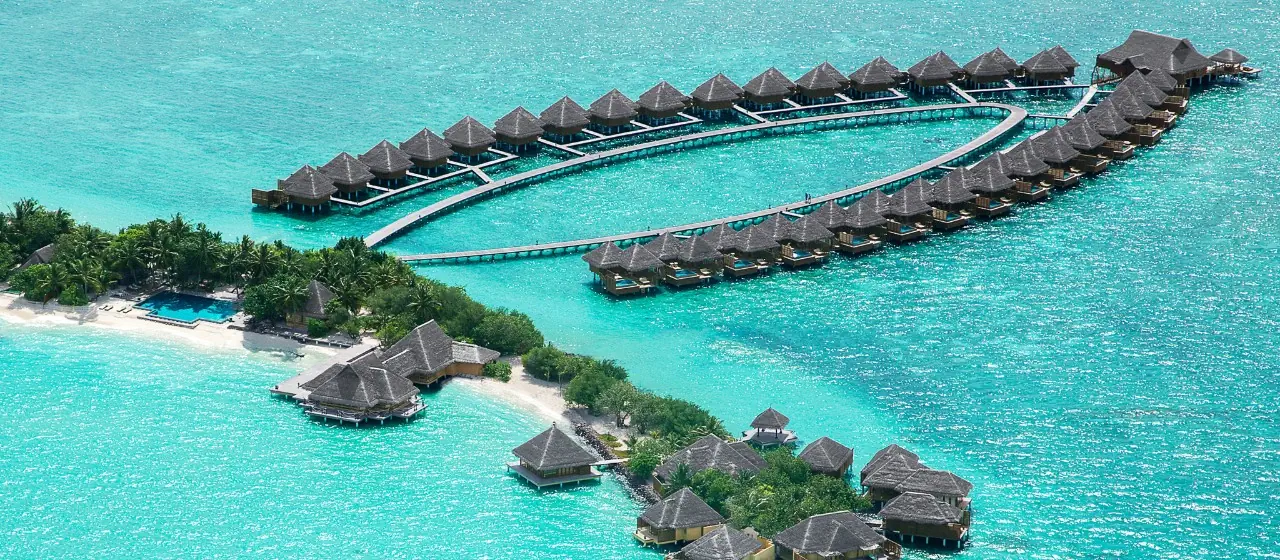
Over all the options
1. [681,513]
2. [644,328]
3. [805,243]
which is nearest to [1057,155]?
[805,243]

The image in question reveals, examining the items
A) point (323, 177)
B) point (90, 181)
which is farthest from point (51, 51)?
point (323, 177)

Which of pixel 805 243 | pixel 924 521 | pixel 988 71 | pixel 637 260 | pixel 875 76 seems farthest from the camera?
pixel 988 71

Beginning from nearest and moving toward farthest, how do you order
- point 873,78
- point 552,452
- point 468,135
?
point 552,452 → point 468,135 → point 873,78

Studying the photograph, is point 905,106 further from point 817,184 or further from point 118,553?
point 118,553

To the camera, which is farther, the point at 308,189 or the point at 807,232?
the point at 308,189

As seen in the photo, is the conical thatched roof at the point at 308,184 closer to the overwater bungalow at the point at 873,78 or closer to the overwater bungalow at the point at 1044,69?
the overwater bungalow at the point at 873,78

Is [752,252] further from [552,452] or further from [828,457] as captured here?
[552,452]

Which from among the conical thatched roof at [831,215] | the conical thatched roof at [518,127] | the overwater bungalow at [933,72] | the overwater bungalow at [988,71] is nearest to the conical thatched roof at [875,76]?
the overwater bungalow at [933,72]
